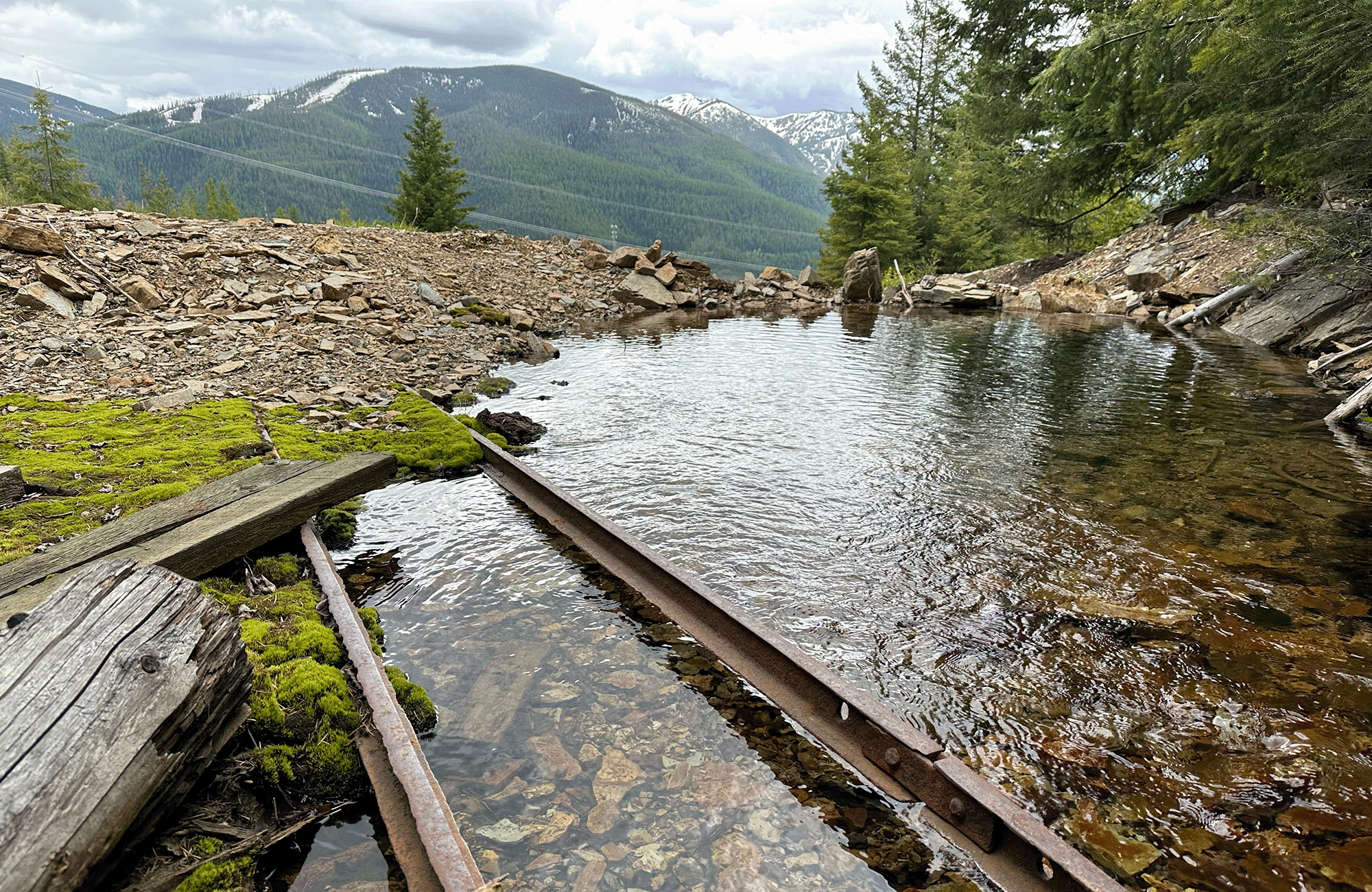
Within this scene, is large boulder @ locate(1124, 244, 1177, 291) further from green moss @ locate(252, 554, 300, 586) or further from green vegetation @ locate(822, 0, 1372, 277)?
green moss @ locate(252, 554, 300, 586)

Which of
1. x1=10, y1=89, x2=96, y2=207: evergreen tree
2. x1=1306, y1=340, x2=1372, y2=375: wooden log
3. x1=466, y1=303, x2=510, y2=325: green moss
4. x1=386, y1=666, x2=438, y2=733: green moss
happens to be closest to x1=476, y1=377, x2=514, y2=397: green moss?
x1=466, y1=303, x2=510, y2=325: green moss

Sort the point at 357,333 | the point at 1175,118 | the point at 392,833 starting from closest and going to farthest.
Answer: the point at 392,833 → the point at 357,333 → the point at 1175,118

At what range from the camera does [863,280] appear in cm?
3225

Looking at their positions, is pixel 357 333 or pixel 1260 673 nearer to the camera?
pixel 1260 673

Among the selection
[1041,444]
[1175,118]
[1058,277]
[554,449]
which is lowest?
[554,449]

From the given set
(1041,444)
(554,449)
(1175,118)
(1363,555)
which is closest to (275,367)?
(554,449)

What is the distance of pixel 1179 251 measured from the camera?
2530cm

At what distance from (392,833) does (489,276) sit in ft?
78.2

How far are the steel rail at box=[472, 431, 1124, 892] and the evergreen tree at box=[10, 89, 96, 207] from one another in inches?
2821

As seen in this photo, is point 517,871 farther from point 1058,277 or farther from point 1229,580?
point 1058,277

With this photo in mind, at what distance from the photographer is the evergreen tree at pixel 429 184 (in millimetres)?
45625

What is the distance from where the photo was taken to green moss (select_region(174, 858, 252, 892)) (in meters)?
2.40

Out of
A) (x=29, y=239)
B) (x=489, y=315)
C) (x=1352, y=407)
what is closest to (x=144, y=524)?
(x=1352, y=407)

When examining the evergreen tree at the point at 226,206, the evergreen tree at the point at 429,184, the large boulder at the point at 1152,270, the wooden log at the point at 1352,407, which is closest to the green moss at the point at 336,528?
the wooden log at the point at 1352,407
